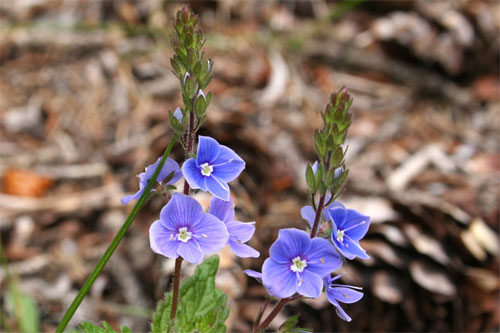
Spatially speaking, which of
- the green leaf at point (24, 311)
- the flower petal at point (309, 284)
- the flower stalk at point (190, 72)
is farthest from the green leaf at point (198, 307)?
the green leaf at point (24, 311)

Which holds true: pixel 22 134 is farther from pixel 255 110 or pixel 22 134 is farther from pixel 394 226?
pixel 394 226

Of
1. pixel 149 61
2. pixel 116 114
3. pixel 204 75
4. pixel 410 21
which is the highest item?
pixel 410 21

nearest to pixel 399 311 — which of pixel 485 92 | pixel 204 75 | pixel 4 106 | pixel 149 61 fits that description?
pixel 204 75

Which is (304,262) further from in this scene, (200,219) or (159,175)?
(159,175)

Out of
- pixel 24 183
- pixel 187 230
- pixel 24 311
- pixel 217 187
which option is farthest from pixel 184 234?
pixel 24 183

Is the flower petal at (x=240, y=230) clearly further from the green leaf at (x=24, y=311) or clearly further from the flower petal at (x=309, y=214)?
the green leaf at (x=24, y=311)

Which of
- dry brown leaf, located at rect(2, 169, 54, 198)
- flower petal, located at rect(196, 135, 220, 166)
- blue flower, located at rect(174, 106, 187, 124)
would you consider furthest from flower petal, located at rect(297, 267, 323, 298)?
dry brown leaf, located at rect(2, 169, 54, 198)
